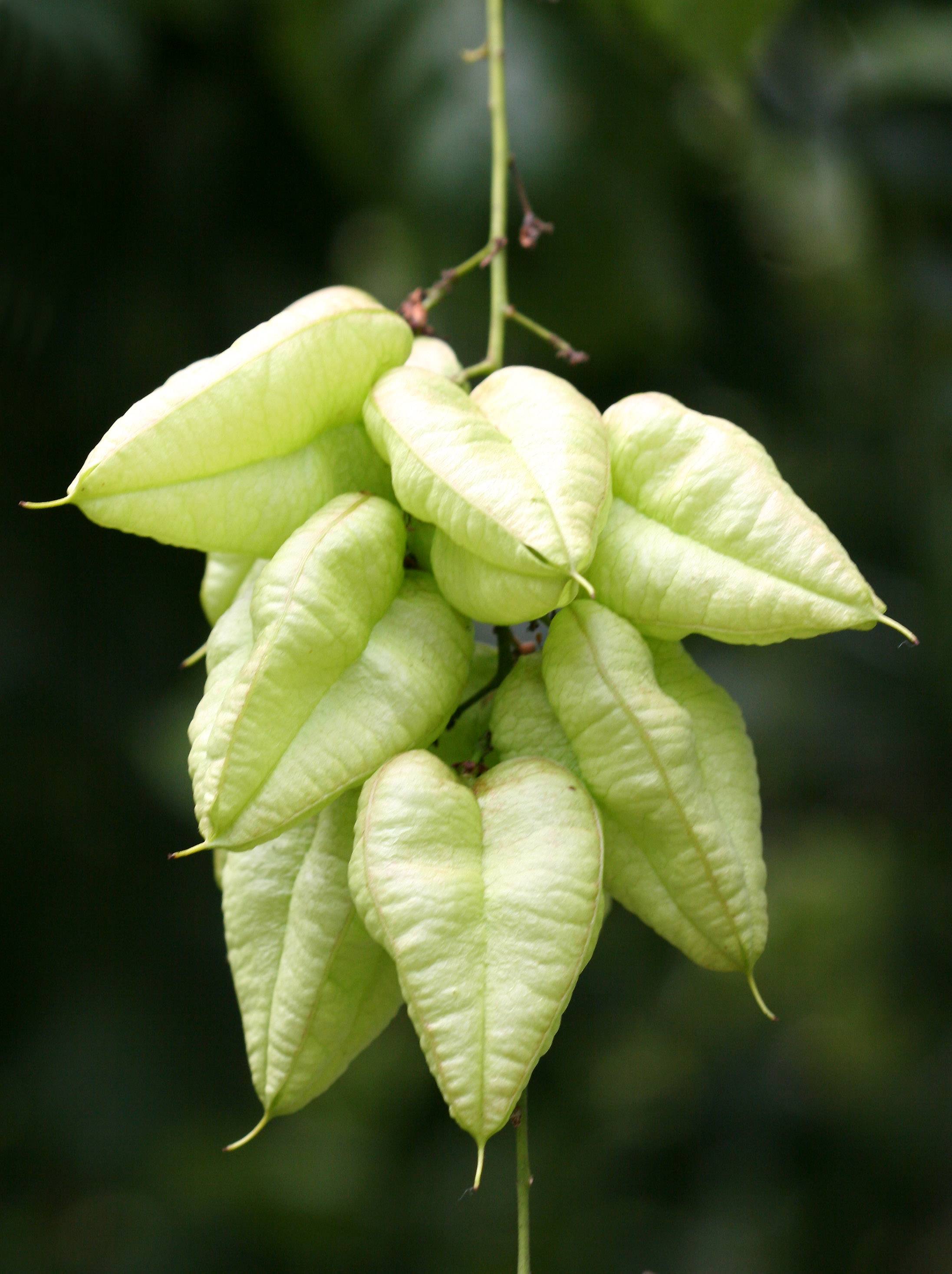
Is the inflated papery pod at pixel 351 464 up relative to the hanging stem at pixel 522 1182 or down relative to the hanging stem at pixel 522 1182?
up

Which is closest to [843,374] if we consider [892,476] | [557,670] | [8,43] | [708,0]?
[892,476]

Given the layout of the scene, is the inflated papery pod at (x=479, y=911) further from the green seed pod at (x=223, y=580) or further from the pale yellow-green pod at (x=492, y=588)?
the green seed pod at (x=223, y=580)

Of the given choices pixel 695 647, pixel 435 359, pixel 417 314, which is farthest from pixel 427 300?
pixel 695 647

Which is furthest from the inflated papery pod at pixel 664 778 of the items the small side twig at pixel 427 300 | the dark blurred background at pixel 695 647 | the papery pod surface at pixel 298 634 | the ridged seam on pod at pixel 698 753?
the dark blurred background at pixel 695 647

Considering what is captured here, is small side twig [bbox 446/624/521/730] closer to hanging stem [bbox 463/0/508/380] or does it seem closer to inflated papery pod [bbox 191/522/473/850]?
inflated papery pod [bbox 191/522/473/850]

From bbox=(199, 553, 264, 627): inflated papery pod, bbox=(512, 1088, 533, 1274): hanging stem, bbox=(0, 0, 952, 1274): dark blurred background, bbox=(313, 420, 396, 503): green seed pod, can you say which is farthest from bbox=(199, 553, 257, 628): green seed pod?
bbox=(0, 0, 952, 1274): dark blurred background

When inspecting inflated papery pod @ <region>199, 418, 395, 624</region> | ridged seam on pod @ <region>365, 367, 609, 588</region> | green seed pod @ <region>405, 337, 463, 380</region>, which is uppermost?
ridged seam on pod @ <region>365, 367, 609, 588</region>

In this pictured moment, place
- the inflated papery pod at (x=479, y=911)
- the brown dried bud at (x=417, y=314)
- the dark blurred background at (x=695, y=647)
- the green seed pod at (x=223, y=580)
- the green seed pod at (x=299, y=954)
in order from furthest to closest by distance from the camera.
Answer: the dark blurred background at (x=695, y=647)
the brown dried bud at (x=417, y=314)
the green seed pod at (x=223, y=580)
the green seed pod at (x=299, y=954)
the inflated papery pod at (x=479, y=911)
